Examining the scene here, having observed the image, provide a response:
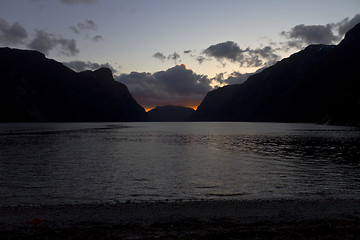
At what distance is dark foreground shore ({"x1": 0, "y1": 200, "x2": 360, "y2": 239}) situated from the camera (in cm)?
1268

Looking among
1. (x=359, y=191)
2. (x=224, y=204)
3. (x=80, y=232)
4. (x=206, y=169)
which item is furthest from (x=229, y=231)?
(x=206, y=169)

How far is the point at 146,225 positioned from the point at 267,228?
5.84 m

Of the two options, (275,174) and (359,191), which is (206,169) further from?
(359,191)

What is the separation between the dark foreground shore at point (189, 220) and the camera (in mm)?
12680

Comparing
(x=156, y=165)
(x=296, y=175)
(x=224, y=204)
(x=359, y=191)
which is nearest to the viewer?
(x=224, y=204)

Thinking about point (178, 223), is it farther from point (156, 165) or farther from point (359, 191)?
point (156, 165)

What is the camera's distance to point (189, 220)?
1498 centimetres

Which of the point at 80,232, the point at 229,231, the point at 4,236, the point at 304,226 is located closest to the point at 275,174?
the point at 304,226

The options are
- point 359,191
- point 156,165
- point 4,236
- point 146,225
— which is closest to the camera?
point 4,236

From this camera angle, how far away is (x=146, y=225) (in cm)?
1423

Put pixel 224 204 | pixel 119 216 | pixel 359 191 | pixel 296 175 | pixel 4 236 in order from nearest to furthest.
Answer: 1. pixel 4 236
2. pixel 119 216
3. pixel 224 204
4. pixel 359 191
5. pixel 296 175

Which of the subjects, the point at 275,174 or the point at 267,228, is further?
the point at 275,174

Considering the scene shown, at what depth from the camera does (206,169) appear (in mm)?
35062

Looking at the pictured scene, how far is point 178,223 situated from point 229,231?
2709 millimetres
